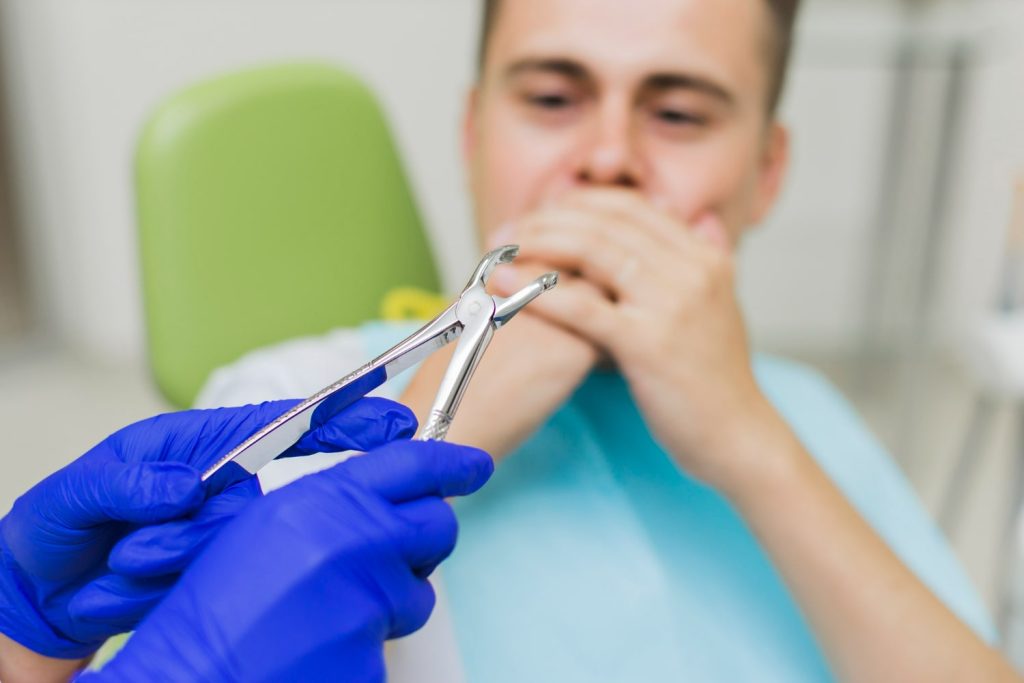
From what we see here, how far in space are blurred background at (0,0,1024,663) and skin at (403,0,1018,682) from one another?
4.66 ft

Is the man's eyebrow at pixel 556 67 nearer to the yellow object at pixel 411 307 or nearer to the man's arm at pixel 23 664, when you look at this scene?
the yellow object at pixel 411 307

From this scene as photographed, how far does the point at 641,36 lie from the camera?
0.77 meters

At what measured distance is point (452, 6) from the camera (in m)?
2.20

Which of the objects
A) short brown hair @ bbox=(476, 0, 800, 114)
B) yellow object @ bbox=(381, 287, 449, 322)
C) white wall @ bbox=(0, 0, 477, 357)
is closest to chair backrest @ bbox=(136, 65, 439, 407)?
yellow object @ bbox=(381, 287, 449, 322)

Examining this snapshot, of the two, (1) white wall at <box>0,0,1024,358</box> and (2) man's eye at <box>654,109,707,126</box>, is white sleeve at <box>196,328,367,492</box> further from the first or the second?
(1) white wall at <box>0,0,1024,358</box>

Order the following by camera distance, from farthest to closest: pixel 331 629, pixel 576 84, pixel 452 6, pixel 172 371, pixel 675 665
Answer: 1. pixel 452 6
2. pixel 172 371
3. pixel 576 84
4. pixel 675 665
5. pixel 331 629

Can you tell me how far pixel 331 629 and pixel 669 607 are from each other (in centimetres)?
36

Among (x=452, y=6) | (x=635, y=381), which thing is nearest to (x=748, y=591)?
(x=635, y=381)

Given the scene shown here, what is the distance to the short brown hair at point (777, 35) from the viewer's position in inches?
34.3

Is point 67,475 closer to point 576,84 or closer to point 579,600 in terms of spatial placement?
point 579,600

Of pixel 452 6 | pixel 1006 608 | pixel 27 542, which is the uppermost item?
pixel 452 6

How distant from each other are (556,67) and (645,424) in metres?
0.32

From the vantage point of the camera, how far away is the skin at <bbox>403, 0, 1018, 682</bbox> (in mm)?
651

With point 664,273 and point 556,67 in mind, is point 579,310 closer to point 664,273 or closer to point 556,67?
point 664,273
